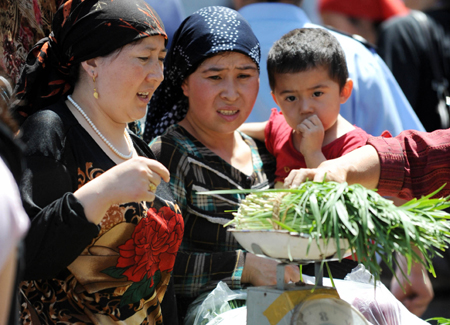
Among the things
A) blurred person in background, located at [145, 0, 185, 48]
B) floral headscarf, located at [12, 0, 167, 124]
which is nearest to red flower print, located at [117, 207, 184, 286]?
floral headscarf, located at [12, 0, 167, 124]

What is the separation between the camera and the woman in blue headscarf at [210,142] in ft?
7.74

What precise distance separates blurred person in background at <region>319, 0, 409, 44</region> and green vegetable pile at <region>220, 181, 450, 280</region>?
3.64 meters

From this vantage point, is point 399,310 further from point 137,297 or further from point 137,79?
point 137,79

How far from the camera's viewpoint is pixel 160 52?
2.15 m

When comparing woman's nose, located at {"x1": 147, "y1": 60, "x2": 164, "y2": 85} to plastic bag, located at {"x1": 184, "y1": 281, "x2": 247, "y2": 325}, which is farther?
plastic bag, located at {"x1": 184, "y1": 281, "x2": 247, "y2": 325}

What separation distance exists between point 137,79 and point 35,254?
0.72 metres

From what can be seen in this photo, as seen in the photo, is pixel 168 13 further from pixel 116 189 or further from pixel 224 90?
pixel 116 189

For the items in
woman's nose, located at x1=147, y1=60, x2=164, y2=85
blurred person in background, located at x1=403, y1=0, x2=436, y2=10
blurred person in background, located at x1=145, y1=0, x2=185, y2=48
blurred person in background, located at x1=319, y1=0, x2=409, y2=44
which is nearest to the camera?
woman's nose, located at x1=147, y1=60, x2=164, y2=85

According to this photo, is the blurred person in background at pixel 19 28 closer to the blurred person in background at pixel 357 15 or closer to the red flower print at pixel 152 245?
the red flower print at pixel 152 245

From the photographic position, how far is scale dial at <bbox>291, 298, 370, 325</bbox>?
5.34 ft

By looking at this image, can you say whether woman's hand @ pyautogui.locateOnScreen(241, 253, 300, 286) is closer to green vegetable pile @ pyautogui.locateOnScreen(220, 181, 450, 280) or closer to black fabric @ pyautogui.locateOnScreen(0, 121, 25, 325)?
green vegetable pile @ pyautogui.locateOnScreen(220, 181, 450, 280)

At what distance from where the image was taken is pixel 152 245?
2.02 m

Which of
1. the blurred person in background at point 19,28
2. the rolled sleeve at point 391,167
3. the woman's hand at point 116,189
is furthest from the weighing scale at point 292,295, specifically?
the blurred person in background at point 19,28

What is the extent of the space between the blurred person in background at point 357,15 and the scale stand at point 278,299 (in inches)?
147
